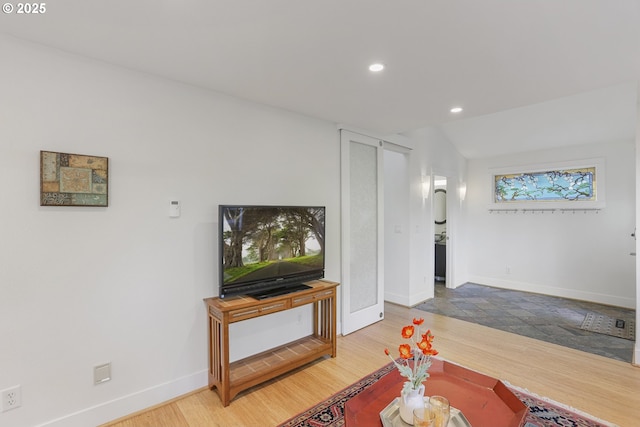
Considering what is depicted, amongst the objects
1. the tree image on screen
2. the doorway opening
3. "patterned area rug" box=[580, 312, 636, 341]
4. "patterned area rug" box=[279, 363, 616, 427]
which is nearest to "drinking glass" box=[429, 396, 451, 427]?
"patterned area rug" box=[279, 363, 616, 427]

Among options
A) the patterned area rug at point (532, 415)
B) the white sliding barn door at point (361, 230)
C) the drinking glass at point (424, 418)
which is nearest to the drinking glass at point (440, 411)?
the drinking glass at point (424, 418)

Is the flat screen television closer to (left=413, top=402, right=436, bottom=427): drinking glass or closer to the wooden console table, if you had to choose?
the wooden console table

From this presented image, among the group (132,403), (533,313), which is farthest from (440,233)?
(132,403)

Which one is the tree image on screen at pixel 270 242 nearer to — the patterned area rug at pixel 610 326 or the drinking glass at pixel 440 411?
the drinking glass at pixel 440 411

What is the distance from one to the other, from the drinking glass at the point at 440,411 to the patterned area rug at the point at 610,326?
11.3 ft

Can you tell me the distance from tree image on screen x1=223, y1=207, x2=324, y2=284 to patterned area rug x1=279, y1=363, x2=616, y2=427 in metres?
1.06

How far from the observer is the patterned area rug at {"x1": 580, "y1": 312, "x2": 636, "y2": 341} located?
3517 millimetres

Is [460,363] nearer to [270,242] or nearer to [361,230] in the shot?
[361,230]

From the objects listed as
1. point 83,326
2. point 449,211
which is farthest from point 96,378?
point 449,211

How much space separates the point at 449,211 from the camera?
5.66 metres

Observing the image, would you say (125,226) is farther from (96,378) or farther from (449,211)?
(449,211)

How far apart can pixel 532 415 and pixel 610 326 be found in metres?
2.65

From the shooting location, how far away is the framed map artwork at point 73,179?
72.7 inches

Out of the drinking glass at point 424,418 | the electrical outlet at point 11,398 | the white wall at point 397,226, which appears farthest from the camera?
the white wall at point 397,226
